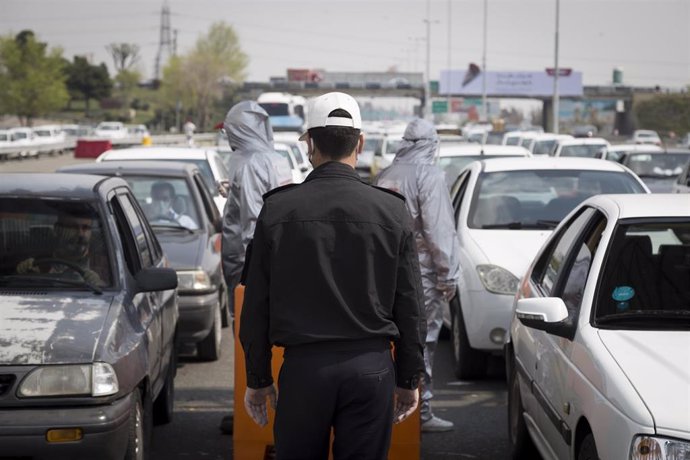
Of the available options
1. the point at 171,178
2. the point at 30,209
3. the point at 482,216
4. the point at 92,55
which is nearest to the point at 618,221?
the point at 30,209

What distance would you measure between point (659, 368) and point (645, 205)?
1.43m

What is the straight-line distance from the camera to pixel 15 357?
216 inches

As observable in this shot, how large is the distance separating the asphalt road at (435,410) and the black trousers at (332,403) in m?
3.23

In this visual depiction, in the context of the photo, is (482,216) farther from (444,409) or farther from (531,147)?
(531,147)

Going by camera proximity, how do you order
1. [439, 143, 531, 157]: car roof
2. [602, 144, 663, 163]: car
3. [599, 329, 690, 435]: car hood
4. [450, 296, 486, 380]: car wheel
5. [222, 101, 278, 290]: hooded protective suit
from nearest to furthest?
[599, 329, 690, 435]: car hood < [222, 101, 278, 290]: hooded protective suit < [450, 296, 486, 380]: car wheel < [439, 143, 531, 157]: car roof < [602, 144, 663, 163]: car

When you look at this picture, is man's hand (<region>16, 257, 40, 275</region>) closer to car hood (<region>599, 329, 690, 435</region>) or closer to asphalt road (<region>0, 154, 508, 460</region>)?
asphalt road (<region>0, 154, 508, 460</region>)

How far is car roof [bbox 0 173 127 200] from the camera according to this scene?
677 centimetres

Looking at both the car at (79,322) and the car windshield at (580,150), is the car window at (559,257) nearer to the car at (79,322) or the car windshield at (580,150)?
the car at (79,322)

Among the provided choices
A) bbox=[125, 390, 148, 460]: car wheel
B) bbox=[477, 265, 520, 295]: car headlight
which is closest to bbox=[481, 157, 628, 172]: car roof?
bbox=[477, 265, 520, 295]: car headlight

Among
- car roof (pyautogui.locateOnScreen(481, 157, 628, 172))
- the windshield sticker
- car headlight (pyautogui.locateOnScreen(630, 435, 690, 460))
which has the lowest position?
car headlight (pyautogui.locateOnScreen(630, 435, 690, 460))

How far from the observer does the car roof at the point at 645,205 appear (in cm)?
576

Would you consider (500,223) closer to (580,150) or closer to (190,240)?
(190,240)

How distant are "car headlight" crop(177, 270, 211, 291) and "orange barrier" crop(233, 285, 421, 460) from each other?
159 inches

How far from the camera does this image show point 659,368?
4.64 m
